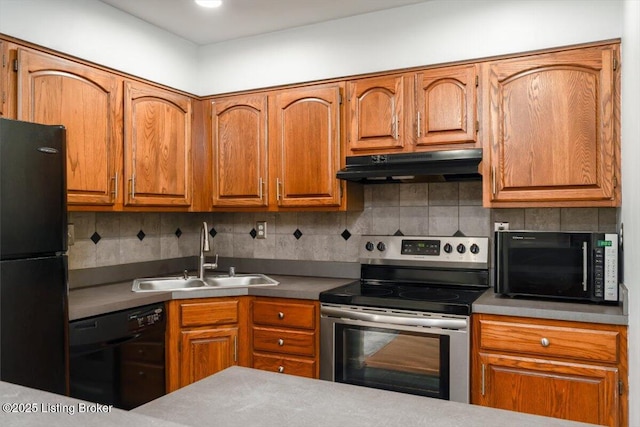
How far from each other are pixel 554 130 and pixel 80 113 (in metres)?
2.35

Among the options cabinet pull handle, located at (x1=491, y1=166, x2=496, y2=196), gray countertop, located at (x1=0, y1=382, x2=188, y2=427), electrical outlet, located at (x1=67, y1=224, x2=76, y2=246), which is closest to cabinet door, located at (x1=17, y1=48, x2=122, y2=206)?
electrical outlet, located at (x1=67, y1=224, x2=76, y2=246)

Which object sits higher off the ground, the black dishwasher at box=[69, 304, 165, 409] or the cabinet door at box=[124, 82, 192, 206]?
the cabinet door at box=[124, 82, 192, 206]

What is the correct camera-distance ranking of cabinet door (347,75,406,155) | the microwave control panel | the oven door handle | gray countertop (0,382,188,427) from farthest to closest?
cabinet door (347,75,406,155) → the oven door handle → the microwave control panel → gray countertop (0,382,188,427)

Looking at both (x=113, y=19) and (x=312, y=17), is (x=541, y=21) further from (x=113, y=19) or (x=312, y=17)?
(x=113, y=19)

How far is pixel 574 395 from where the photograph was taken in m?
2.13

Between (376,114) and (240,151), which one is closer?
(376,114)

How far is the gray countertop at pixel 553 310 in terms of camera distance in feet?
6.84

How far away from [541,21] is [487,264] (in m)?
1.27

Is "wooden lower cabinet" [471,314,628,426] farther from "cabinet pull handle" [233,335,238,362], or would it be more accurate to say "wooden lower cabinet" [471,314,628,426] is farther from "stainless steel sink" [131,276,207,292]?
"stainless steel sink" [131,276,207,292]

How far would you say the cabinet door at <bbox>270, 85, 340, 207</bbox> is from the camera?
2.93 metres

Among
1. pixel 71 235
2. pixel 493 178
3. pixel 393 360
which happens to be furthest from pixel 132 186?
pixel 493 178

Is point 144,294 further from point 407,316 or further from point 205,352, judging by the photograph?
point 407,316

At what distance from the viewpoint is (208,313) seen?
2801 millimetres

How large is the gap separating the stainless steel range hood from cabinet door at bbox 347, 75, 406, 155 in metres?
0.09
